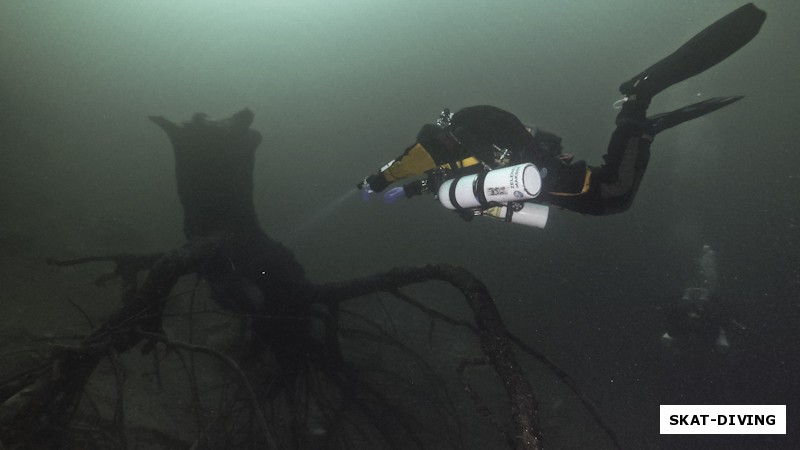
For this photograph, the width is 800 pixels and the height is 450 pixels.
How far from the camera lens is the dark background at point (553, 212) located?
11219 millimetres

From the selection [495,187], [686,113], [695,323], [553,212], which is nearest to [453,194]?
[495,187]

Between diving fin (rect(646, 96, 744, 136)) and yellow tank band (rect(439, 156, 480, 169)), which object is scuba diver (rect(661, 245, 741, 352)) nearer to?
diving fin (rect(646, 96, 744, 136))

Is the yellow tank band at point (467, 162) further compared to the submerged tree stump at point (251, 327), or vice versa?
the yellow tank band at point (467, 162)

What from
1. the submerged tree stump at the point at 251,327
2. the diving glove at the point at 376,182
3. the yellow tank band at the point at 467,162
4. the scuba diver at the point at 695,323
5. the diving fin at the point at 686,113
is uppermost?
the scuba diver at the point at 695,323

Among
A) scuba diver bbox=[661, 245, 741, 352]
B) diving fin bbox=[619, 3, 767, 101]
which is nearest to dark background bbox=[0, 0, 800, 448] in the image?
scuba diver bbox=[661, 245, 741, 352]

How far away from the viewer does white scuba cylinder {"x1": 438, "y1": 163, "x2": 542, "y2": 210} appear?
128 inches

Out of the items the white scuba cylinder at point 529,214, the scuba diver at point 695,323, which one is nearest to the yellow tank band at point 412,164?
the white scuba cylinder at point 529,214

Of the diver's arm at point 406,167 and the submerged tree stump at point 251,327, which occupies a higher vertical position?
the diver's arm at point 406,167

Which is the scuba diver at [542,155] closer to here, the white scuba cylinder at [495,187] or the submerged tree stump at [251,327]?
the white scuba cylinder at [495,187]

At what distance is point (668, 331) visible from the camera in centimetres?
1353

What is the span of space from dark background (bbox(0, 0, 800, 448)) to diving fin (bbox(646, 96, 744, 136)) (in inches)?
278

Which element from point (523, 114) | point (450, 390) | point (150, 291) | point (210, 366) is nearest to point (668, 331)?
point (450, 390)

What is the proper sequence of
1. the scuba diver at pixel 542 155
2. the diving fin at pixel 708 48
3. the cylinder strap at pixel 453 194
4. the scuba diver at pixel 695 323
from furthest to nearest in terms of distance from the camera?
the scuba diver at pixel 695 323 → the cylinder strap at pixel 453 194 → the scuba diver at pixel 542 155 → the diving fin at pixel 708 48
